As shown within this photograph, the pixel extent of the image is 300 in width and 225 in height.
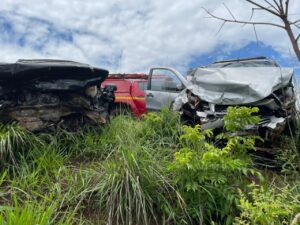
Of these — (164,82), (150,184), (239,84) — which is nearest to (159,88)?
(164,82)

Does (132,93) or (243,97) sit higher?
(243,97)

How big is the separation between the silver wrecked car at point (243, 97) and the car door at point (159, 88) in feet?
5.73

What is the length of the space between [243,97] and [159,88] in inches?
125

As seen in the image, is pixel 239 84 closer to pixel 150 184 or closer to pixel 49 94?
pixel 150 184

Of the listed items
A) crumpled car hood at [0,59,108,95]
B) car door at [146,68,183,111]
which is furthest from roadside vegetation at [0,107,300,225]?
car door at [146,68,183,111]

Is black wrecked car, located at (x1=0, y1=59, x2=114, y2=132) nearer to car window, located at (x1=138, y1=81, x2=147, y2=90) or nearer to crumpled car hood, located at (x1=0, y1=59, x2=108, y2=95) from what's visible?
crumpled car hood, located at (x1=0, y1=59, x2=108, y2=95)

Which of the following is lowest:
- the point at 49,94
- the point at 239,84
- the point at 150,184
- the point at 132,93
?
the point at 150,184

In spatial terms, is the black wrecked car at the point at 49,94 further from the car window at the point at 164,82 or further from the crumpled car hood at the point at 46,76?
the car window at the point at 164,82

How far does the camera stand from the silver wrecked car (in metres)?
3.78

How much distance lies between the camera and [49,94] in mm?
4070

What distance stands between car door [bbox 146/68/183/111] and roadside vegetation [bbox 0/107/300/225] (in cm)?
327

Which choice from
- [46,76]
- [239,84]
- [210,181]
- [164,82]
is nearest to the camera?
[210,181]

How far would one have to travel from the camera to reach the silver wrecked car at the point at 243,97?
12.4 feet

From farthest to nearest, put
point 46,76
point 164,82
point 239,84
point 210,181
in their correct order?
point 164,82, point 239,84, point 46,76, point 210,181
